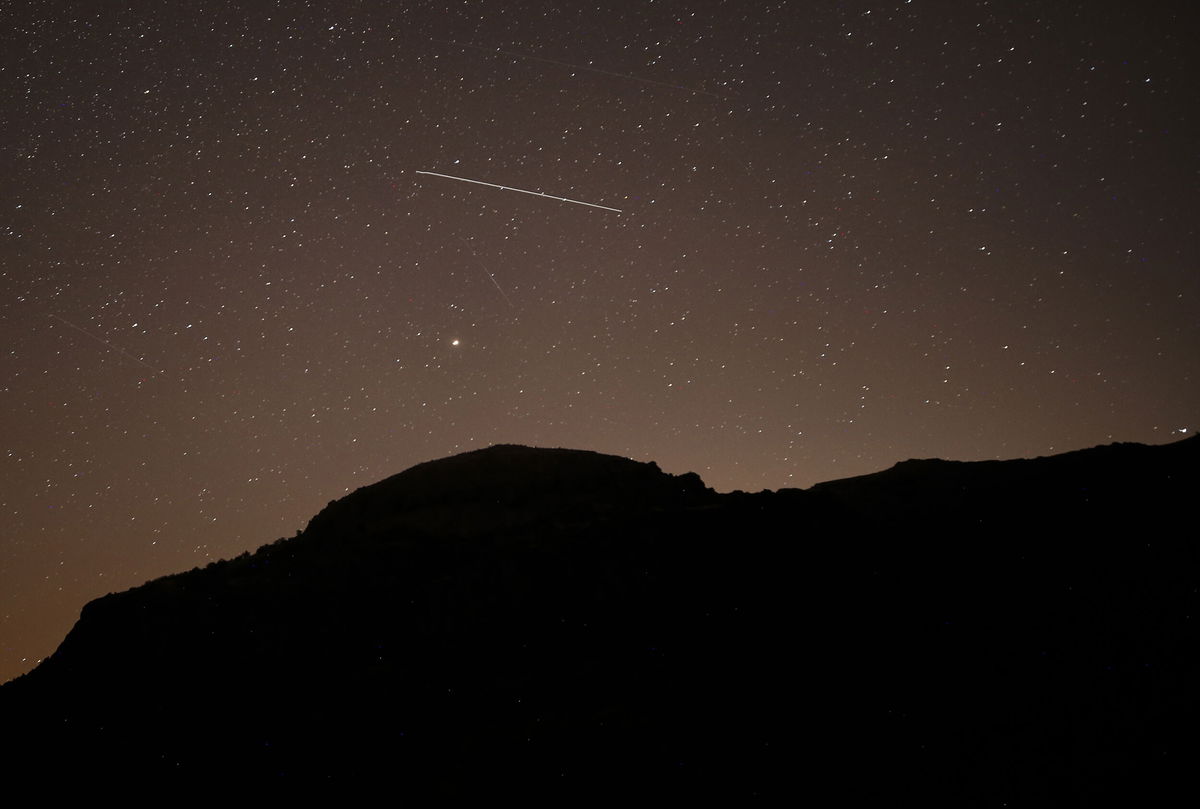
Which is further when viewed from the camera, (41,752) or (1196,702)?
(41,752)

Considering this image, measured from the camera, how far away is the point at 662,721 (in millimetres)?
15625

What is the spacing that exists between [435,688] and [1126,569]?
1754 cm

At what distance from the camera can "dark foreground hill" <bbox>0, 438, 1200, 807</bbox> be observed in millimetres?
14039

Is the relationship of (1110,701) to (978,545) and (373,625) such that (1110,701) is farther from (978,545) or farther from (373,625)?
(373,625)

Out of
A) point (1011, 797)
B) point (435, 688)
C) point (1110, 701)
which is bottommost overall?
point (1011, 797)

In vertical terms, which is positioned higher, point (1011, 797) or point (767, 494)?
point (767, 494)

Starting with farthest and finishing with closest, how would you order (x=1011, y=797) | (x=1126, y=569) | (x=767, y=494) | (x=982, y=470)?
(x=982, y=470)
(x=767, y=494)
(x=1126, y=569)
(x=1011, y=797)

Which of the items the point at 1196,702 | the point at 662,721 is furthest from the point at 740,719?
the point at 1196,702

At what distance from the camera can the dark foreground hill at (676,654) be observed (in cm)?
1404

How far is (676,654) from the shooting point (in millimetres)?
18000

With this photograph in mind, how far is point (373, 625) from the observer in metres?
21.1

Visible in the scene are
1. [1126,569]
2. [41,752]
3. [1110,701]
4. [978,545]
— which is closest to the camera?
[1110,701]

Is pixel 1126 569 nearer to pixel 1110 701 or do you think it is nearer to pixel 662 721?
pixel 1110 701

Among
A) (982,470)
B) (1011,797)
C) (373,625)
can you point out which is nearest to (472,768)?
(373,625)
